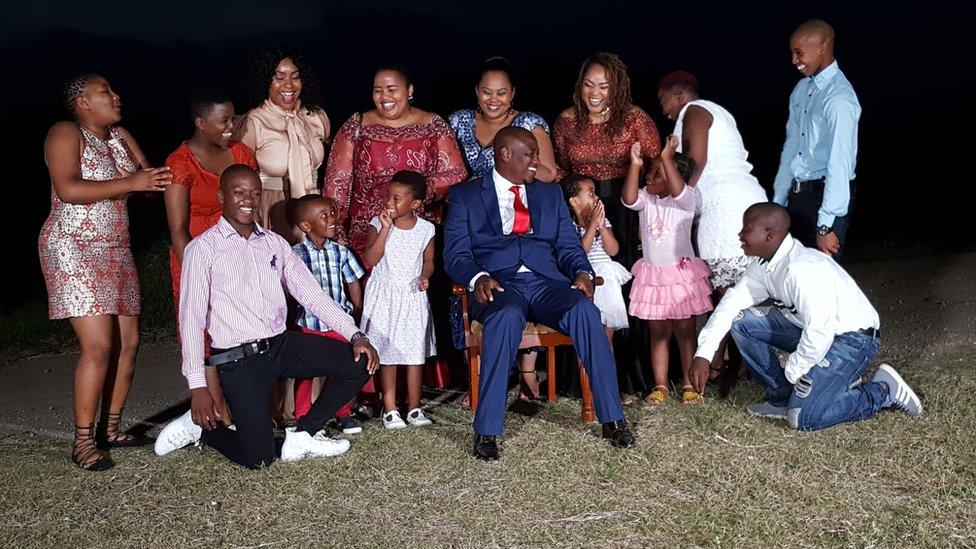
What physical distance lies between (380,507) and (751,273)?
2342 millimetres

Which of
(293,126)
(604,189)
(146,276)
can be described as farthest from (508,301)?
(146,276)

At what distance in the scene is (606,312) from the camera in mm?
5941

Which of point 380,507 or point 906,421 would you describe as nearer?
point 380,507

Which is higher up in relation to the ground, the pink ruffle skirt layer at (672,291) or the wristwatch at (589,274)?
the wristwatch at (589,274)

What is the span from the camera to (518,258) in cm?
571

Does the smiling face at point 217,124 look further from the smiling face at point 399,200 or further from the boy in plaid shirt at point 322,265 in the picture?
the smiling face at point 399,200

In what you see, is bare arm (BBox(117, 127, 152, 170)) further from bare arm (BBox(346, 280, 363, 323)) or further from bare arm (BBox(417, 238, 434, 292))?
bare arm (BBox(417, 238, 434, 292))

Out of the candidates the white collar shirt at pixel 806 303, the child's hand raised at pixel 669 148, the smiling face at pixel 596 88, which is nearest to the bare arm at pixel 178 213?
the smiling face at pixel 596 88

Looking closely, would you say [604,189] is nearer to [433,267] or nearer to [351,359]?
[433,267]

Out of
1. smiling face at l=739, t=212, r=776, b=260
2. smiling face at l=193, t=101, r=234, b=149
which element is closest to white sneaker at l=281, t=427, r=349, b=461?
smiling face at l=193, t=101, r=234, b=149

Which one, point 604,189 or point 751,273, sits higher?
point 604,189

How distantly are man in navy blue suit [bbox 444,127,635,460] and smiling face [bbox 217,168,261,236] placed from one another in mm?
1122

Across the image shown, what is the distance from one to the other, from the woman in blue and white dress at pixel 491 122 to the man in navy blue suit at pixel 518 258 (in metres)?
0.24

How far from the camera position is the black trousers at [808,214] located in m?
5.72
